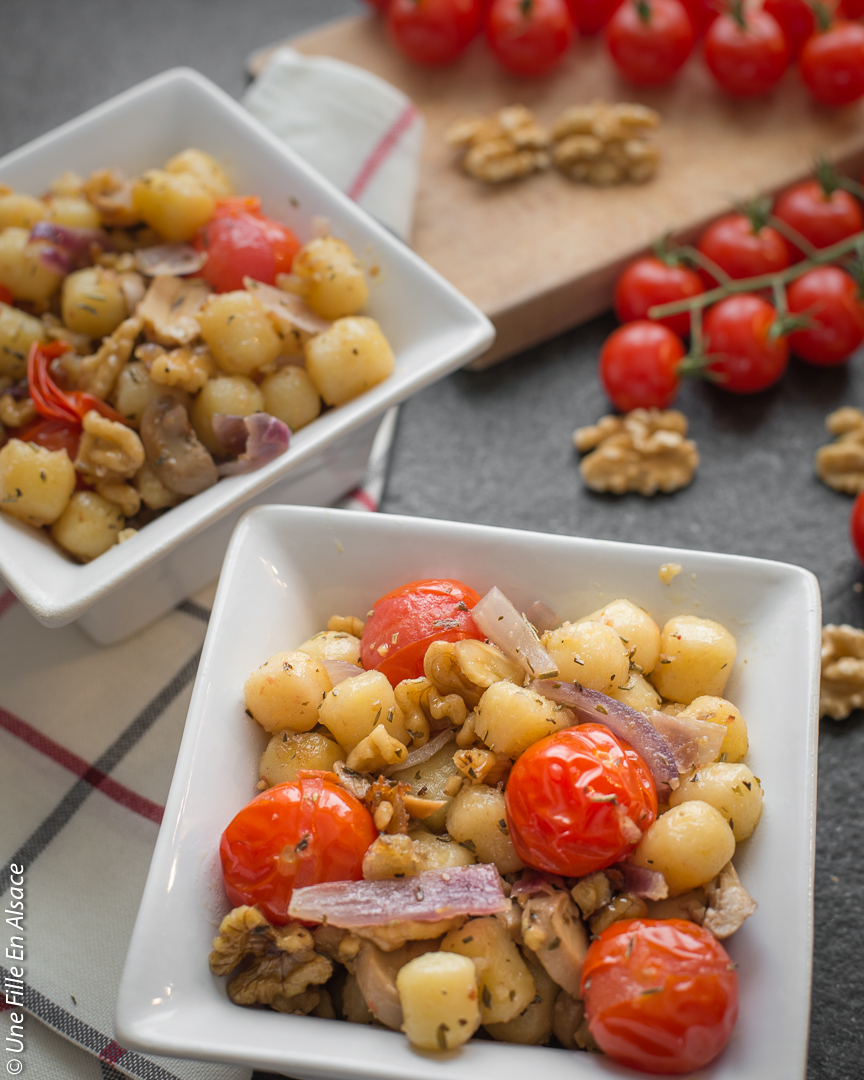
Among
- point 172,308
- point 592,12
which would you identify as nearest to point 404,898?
point 172,308

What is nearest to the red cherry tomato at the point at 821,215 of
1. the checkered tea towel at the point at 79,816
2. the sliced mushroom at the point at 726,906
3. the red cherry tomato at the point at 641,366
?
the red cherry tomato at the point at 641,366

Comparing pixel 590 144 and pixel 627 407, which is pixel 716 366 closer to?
pixel 627 407

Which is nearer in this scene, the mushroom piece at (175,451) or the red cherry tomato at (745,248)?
the mushroom piece at (175,451)

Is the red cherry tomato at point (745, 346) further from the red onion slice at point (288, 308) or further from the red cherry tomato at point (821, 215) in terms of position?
the red onion slice at point (288, 308)

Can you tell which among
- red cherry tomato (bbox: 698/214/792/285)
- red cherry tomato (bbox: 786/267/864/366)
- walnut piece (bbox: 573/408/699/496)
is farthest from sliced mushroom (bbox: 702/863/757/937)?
red cherry tomato (bbox: 698/214/792/285)

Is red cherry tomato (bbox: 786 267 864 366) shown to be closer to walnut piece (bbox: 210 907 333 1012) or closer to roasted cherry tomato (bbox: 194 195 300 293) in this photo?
roasted cherry tomato (bbox: 194 195 300 293)

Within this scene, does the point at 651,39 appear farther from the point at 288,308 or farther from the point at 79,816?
the point at 79,816
